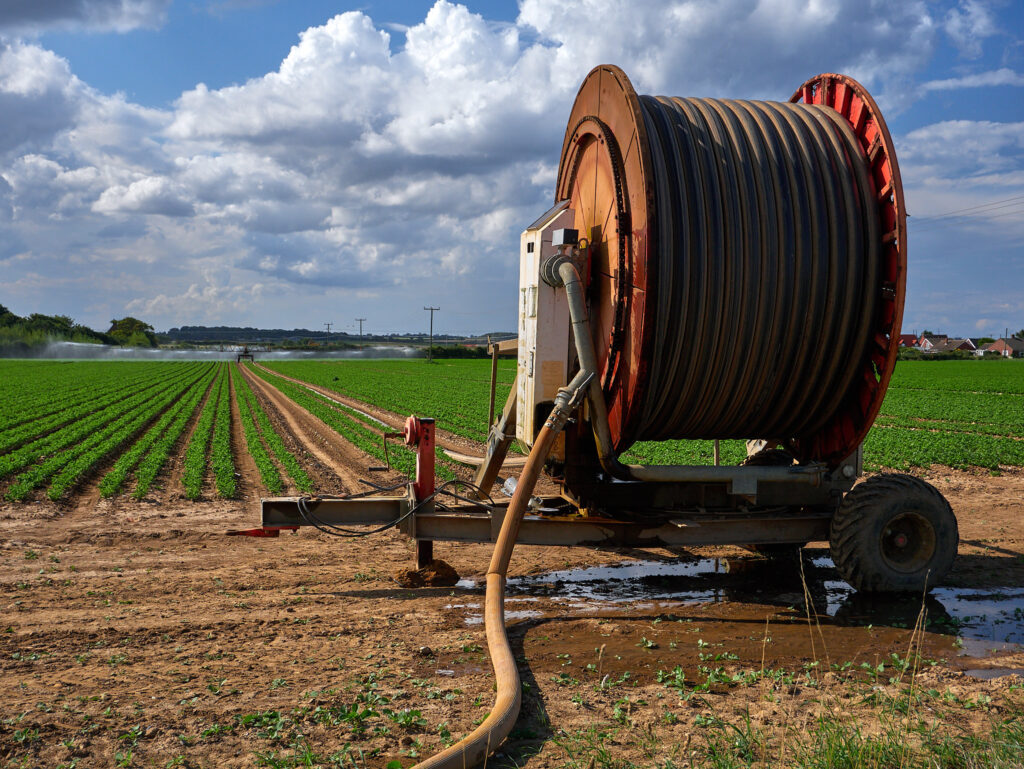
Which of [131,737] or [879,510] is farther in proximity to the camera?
[879,510]

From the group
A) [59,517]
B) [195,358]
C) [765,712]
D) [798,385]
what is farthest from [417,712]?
[195,358]

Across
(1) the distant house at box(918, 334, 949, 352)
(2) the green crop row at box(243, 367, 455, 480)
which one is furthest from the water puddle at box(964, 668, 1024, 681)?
(1) the distant house at box(918, 334, 949, 352)

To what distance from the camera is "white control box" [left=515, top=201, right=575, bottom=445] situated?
6.61m

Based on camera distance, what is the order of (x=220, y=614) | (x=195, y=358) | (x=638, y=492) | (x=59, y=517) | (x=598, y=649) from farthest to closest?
(x=195, y=358), (x=59, y=517), (x=638, y=492), (x=220, y=614), (x=598, y=649)

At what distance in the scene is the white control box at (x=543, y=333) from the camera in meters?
6.61

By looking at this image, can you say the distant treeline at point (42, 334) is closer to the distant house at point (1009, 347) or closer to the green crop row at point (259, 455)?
the green crop row at point (259, 455)

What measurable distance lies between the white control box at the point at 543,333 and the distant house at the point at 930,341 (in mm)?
137090

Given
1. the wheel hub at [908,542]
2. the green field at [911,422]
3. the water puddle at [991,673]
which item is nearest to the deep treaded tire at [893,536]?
the wheel hub at [908,542]

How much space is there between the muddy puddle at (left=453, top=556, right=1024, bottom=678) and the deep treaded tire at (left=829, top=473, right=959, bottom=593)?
0.26 meters

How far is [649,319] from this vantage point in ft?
19.7

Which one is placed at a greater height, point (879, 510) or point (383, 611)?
point (879, 510)

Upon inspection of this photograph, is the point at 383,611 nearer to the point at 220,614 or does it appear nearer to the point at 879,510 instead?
the point at 220,614

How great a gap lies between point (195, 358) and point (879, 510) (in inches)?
4763

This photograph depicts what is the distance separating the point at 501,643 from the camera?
4.88 metres
